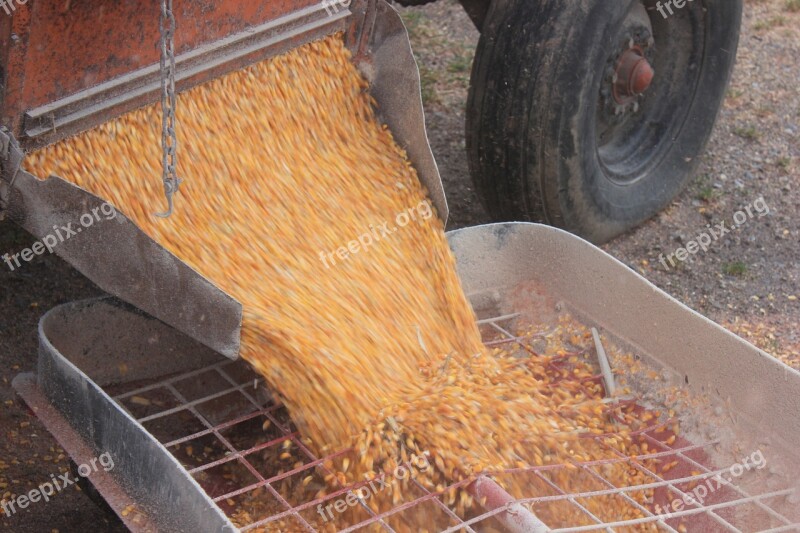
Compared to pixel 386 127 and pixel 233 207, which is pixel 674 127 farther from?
pixel 233 207

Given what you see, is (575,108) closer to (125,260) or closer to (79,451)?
(125,260)

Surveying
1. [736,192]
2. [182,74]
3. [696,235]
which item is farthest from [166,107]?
[736,192]

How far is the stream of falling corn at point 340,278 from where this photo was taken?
284 centimetres

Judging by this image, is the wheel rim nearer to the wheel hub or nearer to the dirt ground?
the wheel hub

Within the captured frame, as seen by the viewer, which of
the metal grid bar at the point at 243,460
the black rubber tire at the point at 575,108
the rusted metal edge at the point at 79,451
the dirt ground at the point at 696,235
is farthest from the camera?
the black rubber tire at the point at 575,108

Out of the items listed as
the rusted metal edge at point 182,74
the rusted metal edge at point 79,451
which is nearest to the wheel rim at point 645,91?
the rusted metal edge at point 182,74

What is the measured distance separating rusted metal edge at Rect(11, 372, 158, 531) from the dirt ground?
8 centimetres

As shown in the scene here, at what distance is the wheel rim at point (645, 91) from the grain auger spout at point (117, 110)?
1659 mm

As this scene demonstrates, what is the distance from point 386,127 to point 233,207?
721 millimetres

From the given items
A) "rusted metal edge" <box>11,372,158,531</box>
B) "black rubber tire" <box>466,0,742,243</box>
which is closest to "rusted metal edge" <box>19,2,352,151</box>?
"rusted metal edge" <box>11,372,158,531</box>

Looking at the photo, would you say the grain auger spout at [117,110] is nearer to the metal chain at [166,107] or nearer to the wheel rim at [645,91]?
the metal chain at [166,107]

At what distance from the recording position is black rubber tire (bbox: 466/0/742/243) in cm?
411

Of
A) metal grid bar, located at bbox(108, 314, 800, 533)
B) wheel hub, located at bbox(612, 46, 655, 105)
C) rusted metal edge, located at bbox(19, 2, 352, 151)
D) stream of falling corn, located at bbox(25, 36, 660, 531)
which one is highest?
rusted metal edge, located at bbox(19, 2, 352, 151)

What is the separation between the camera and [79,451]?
2.73m
